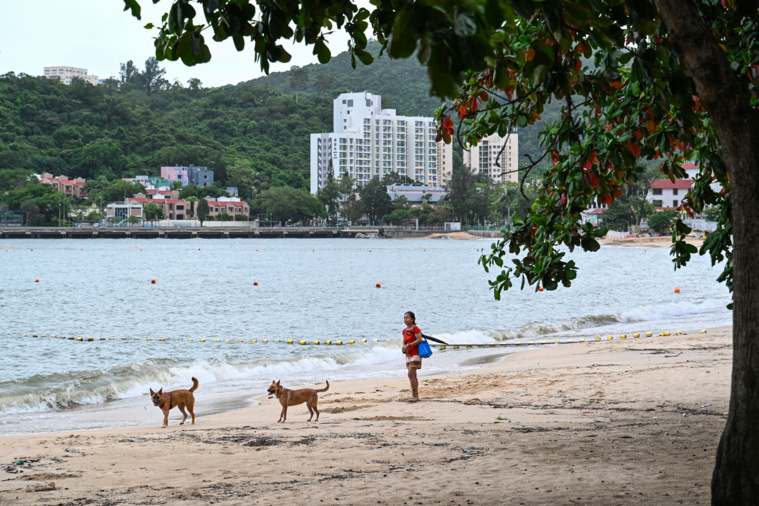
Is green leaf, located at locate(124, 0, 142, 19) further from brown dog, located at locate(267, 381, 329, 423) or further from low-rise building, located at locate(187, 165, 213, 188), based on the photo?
low-rise building, located at locate(187, 165, 213, 188)

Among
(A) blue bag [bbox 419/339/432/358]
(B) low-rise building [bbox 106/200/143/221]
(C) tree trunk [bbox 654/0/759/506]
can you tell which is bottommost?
(A) blue bag [bbox 419/339/432/358]

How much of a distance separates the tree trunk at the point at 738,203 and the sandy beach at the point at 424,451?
1061mm

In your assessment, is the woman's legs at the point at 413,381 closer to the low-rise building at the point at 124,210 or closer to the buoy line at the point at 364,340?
the buoy line at the point at 364,340

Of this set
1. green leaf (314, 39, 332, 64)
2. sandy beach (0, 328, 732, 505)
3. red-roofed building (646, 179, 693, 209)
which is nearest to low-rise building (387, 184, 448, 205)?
red-roofed building (646, 179, 693, 209)

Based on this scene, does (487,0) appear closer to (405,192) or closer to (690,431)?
(690,431)

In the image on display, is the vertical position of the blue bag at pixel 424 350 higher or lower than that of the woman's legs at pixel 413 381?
higher

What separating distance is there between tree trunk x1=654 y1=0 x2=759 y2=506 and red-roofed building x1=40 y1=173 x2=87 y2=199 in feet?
489

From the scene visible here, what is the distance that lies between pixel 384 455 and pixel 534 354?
40.7 feet

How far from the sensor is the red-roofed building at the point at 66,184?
144 m

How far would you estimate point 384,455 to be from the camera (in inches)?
294

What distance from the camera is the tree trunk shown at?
426cm

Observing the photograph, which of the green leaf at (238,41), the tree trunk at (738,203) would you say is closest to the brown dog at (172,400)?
the green leaf at (238,41)

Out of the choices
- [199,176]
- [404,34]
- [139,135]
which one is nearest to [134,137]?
[139,135]

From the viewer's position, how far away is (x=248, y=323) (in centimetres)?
3156
